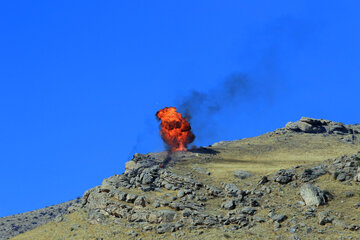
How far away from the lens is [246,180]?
78.9m

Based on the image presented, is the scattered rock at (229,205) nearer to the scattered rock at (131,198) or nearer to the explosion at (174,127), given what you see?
the scattered rock at (131,198)

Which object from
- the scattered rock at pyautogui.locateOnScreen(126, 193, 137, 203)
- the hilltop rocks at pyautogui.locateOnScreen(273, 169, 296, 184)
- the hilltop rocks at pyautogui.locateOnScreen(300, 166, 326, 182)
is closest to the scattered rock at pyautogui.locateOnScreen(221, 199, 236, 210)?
the hilltop rocks at pyautogui.locateOnScreen(273, 169, 296, 184)

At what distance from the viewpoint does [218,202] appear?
73.2 metres

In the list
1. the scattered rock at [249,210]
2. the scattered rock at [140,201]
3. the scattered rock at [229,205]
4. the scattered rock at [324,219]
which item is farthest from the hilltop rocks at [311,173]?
the scattered rock at [140,201]

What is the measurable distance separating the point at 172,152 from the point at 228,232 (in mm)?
36760

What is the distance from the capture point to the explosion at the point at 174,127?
104875 millimetres

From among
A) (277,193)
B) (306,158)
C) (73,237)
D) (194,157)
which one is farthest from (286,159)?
(73,237)

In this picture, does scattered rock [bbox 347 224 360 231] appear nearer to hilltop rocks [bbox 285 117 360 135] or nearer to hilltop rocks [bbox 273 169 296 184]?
hilltop rocks [bbox 273 169 296 184]

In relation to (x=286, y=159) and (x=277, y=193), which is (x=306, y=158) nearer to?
(x=286, y=159)

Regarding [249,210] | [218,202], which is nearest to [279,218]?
[249,210]

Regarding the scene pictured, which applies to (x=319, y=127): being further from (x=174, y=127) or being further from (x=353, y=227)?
(x=353, y=227)

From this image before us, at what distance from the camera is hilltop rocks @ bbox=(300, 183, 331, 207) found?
65562mm

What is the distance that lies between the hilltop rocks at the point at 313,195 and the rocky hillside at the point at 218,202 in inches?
5.2

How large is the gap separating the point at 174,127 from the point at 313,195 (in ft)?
146
